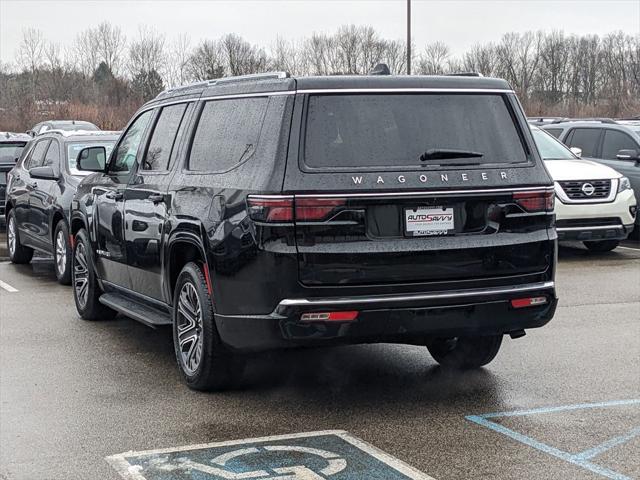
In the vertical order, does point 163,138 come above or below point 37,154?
above

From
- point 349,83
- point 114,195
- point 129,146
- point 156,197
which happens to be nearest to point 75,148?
point 129,146

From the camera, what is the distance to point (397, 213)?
19.5 ft

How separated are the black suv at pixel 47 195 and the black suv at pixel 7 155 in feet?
12.8

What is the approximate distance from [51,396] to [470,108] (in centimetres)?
311

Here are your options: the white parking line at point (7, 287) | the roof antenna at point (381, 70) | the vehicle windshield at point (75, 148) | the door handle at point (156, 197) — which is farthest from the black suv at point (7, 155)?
the roof antenna at point (381, 70)

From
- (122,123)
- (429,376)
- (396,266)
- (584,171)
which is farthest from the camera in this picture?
(122,123)

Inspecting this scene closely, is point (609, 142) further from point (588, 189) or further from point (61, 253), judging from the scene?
point (61, 253)

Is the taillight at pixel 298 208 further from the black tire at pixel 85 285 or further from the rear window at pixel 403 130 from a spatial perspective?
Answer: the black tire at pixel 85 285

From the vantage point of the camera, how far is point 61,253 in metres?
11.8

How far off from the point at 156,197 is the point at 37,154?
6.51 metres

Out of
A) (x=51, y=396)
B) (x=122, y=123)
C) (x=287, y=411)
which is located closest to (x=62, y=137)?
(x=51, y=396)

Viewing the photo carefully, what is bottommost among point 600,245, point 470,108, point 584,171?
point 600,245

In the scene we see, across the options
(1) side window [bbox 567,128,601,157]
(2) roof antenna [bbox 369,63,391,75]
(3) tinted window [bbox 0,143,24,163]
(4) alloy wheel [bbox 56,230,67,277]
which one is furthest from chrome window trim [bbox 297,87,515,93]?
(3) tinted window [bbox 0,143,24,163]

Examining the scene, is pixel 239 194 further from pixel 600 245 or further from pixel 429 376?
pixel 600 245
